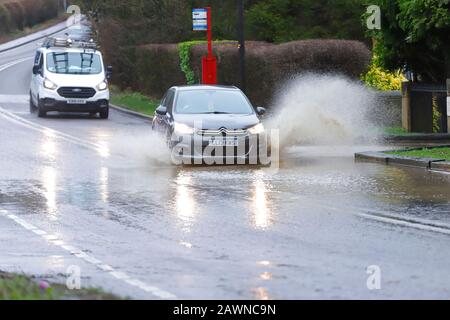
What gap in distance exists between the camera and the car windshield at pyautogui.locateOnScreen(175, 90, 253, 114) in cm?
2280

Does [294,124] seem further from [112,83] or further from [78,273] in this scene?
[112,83]

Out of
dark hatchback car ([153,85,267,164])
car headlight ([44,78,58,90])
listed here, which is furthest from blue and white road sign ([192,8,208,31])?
dark hatchback car ([153,85,267,164])

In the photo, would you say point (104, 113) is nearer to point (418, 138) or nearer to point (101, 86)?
point (101, 86)

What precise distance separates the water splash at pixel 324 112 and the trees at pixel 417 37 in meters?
1.53

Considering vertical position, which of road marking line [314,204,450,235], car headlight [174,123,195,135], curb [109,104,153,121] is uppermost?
car headlight [174,123,195,135]

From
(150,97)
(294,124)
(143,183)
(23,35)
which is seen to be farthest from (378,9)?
→ (23,35)

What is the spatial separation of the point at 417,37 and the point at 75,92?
12380mm

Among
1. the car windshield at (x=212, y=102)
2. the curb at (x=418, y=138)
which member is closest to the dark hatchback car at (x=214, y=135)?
the car windshield at (x=212, y=102)

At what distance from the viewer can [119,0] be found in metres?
46.2

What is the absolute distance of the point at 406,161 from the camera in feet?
72.0

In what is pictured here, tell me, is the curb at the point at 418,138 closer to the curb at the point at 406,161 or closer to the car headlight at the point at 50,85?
the curb at the point at 406,161

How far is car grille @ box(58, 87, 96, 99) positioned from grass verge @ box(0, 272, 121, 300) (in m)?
25.8

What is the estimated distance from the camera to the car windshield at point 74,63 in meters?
36.7

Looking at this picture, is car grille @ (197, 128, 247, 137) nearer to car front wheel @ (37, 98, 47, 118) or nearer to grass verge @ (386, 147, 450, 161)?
grass verge @ (386, 147, 450, 161)
